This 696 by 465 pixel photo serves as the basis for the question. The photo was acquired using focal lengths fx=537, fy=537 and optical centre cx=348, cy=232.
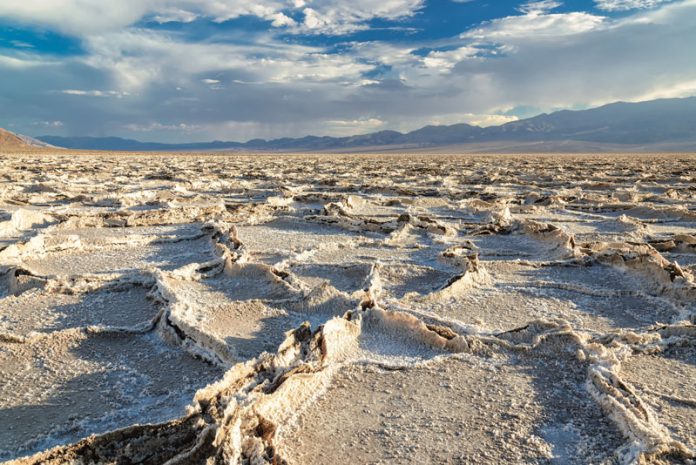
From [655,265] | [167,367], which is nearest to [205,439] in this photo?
[167,367]

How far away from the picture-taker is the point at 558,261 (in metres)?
4.30

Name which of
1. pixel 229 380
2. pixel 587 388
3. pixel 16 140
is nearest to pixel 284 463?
pixel 229 380

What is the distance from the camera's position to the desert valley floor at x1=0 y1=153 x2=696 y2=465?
1.74 meters

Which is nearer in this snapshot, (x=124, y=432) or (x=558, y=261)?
(x=124, y=432)

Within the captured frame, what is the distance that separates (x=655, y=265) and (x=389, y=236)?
2.39 m

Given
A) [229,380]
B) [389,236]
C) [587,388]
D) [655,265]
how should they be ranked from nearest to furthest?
[229,380] → [587,388] → [655,265] → [389,236]

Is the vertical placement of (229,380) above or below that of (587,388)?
above

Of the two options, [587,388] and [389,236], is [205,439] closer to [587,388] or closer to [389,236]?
[587,388]

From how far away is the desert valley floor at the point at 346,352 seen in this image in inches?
68.5

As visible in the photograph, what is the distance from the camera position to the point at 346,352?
2.45 metres

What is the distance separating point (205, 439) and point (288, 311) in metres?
Result: 1.51

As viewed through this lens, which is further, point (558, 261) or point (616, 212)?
point (616, 212)

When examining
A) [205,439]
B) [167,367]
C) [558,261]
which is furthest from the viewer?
[558,261]

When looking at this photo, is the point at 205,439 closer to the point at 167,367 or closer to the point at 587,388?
the point at 167,367
